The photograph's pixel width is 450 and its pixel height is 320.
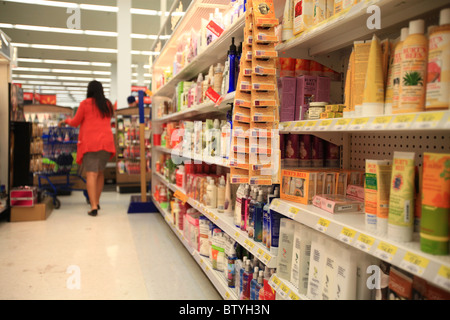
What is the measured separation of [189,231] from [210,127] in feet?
3.39

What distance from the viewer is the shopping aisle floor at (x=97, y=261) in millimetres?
2695

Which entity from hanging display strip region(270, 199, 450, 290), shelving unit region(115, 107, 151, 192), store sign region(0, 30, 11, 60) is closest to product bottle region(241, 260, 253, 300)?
hanging display strip region(270, 199, 450, 290)

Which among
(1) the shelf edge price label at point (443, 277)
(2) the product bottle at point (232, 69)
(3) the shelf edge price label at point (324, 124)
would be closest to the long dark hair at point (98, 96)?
(2) the product bottle at point (232, 69)

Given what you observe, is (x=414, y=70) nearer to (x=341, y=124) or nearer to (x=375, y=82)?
(x=375, y=82)

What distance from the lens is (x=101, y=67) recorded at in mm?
17688

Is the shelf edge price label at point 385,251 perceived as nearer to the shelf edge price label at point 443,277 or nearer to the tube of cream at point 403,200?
the tube of cream at point 403,200

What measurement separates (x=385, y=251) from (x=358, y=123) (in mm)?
428

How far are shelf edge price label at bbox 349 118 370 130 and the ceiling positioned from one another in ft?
9.08

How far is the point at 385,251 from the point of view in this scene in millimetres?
1091

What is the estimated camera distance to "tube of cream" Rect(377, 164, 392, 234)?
1.20 m

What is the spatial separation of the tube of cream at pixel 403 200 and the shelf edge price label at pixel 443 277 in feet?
0.62

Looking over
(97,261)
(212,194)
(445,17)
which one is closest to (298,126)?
(445,17)

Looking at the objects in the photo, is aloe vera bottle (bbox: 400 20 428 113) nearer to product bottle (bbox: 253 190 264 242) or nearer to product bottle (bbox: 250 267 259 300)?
product bottle (bbox: 253 190 264 242)
